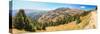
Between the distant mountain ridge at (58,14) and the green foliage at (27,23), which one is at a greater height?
the distant mountain ridge at (58,14)

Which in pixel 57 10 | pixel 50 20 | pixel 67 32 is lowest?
pixel 67 32

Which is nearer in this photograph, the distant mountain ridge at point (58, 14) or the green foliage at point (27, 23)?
the green foliage at point (27, 23)

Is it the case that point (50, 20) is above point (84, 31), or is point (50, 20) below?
above

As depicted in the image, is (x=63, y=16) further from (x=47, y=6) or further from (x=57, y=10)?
(x=47, y=6)

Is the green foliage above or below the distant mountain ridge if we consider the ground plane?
below

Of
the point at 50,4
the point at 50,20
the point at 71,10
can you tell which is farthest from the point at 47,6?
the point at 71,10

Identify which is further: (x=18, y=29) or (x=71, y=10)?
(x=71, y=10)

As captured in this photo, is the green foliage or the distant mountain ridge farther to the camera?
the distant mountain ridge
